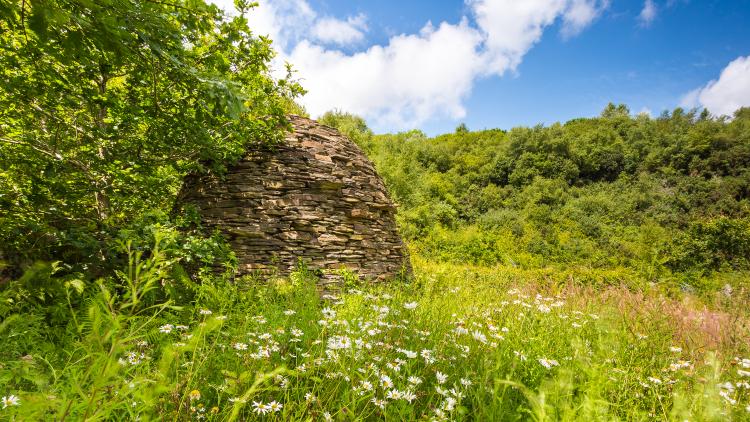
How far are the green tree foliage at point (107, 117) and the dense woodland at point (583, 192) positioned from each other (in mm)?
15058

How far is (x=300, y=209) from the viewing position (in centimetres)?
564

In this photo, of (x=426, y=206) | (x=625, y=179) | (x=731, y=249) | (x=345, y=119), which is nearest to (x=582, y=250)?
(x=731, y=249)

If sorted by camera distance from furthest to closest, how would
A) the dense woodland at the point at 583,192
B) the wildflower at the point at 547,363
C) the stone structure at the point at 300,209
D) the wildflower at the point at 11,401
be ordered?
the dense woodland at the point at 583,192
the stone structure at the point at 300,209
the wildflower at the point at 547,363
the wildflower at the point at 11,401

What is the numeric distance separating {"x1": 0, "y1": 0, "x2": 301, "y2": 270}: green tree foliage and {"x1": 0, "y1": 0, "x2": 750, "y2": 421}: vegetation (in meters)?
0.03

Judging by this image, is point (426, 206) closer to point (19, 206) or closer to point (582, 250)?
point (582, 250)

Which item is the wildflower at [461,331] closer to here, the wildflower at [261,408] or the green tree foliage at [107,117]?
the wildflower at [261,408]

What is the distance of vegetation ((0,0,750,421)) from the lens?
4.16 ft

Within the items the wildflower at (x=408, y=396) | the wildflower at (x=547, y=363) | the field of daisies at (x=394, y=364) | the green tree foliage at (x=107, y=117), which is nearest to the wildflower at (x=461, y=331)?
the field of daisies at (x=394, y=364)

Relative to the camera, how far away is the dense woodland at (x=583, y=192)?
1883cm

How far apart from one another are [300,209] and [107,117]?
283cm

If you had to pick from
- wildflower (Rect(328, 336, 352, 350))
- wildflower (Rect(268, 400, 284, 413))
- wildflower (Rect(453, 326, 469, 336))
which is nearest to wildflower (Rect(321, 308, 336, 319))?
wildflower (Rect(328, 336, 352, 350))


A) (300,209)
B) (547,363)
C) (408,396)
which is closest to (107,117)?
(300,209)

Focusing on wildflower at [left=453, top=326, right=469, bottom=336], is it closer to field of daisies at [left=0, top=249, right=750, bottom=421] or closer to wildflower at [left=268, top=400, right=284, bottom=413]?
field of daisies at [left=0, top=249, right=750, bottom=421]

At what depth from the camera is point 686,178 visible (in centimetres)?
2606
